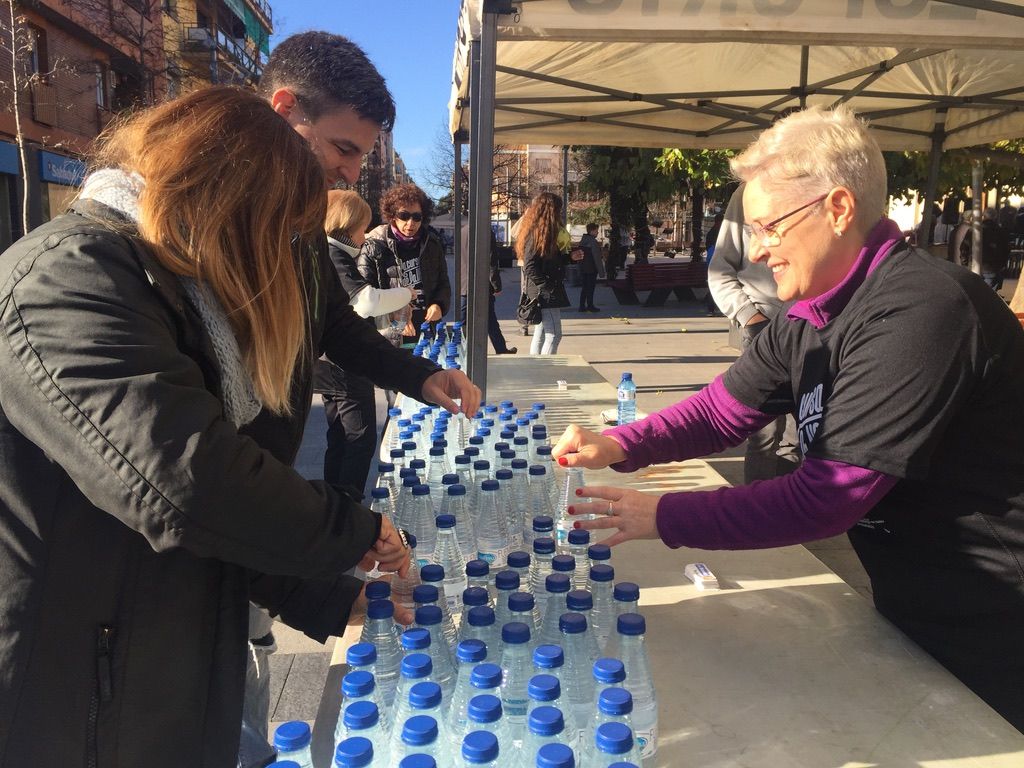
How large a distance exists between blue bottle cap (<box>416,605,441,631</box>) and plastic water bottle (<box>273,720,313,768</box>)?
0.27 meters

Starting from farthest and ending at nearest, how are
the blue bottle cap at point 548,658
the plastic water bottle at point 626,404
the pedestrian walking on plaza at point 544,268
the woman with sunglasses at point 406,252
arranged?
the pedestrian walking on plaza at point 544,268 < the woman with sunglasses at point 406,252 < the plastic water bottle at point 626,404 < the blue bottle cap at point 548,658

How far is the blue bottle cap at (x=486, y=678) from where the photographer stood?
1.03m

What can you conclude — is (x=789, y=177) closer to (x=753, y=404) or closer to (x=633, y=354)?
(x=753, y=404)

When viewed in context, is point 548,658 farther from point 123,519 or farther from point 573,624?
point 123,519

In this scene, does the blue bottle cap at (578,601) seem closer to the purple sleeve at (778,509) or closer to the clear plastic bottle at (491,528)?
the purple sleeve at (778,509)

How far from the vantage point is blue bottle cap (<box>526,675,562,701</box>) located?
1.01m

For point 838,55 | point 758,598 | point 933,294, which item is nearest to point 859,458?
point 933,294

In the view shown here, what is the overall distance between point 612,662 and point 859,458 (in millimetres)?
668

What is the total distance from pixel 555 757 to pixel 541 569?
799 mm

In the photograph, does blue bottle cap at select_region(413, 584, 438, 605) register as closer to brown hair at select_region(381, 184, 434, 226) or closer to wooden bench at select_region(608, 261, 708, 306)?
brown hair at select_region(381, 184, 434, 226)

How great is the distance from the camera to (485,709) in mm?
954

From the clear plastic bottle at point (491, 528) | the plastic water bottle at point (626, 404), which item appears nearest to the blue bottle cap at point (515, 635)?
the clear plastic bottle at point (491, 528)

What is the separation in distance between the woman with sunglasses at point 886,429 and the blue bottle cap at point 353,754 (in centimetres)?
86

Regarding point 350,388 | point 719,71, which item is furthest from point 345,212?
point 719,71
